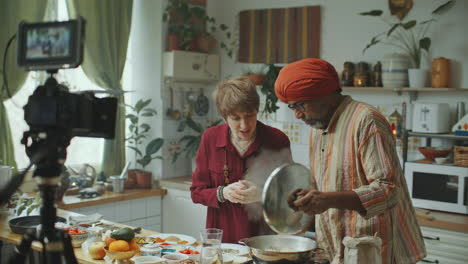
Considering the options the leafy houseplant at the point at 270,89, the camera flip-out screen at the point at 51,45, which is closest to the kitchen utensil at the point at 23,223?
the camera flip-out screen at the point at 51,45

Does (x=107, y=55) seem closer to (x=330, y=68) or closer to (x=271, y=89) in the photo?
(x=271, y=89)

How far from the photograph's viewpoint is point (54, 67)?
4.88 ft

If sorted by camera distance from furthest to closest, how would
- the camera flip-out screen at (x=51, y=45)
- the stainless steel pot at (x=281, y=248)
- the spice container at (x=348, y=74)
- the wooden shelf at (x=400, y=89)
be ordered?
the spice container at (x=348, y=74) → the wooden shelf at (x=400, y=89) → the stainless steel pot at (x=281, y=248) → the camera flip-out screen at (x=51, y=45)

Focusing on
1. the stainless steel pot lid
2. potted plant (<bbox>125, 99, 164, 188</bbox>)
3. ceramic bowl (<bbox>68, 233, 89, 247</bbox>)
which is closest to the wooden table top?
ceramic bowl (<bbox>68, 233, 89, 247</bbox>)

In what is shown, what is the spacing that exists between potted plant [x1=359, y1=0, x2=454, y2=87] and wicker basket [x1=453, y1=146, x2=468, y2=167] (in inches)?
23.8

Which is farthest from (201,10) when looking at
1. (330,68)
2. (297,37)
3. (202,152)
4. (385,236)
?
(385,236)

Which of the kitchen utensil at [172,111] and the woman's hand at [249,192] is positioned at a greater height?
the kitchen utensil at [172,111]

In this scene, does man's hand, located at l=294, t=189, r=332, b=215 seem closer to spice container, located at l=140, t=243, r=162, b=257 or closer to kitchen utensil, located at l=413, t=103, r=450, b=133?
spice container, located at l=140, t=243, r=162, b=257

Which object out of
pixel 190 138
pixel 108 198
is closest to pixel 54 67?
pixel 108 198

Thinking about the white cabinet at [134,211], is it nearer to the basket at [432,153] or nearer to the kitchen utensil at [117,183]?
the kitchen utensil at [117,183]

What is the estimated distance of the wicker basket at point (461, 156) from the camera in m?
3.66

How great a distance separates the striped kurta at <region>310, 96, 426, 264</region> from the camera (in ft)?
6.01

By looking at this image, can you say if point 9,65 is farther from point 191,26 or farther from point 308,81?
point 308,81

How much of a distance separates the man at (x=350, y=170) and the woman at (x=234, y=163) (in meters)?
0.51
